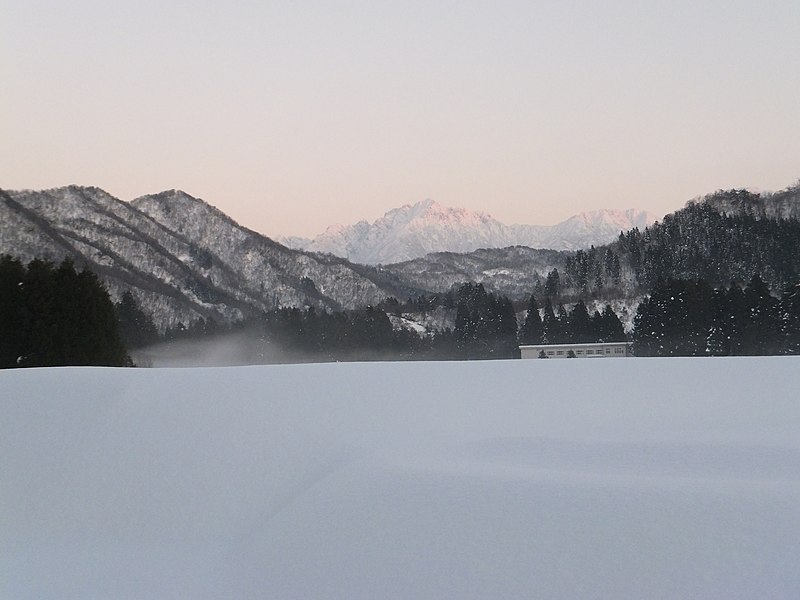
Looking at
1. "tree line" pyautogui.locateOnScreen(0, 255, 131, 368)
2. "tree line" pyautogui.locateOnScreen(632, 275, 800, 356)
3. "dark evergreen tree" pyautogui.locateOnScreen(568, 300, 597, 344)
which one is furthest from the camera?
"dark evergreen tree" pyautogui.locateOnScreen(568, 300, 597, 344)

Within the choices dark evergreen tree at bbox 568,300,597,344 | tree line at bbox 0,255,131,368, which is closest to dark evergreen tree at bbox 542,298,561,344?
dark evergreen tree at bbox 568,300,597,344

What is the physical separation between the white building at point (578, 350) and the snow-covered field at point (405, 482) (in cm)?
4018

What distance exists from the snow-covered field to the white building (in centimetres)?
4018

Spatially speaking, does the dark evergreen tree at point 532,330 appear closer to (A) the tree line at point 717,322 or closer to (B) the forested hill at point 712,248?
(A) the tree line at point 717,322

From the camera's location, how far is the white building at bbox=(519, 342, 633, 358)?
45.6 m

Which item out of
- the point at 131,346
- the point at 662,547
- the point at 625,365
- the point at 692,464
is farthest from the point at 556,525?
the point at 131,346

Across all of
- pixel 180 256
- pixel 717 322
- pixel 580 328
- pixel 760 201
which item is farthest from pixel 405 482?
pixel 180 256

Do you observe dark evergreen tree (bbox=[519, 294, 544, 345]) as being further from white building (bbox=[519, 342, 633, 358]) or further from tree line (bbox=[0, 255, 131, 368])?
tree line (bbox=[0, 255, 131, 368])

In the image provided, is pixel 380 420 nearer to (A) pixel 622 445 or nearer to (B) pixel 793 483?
(A) pixel 622 445

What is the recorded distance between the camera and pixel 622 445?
4855mm

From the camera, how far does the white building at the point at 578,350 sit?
45.6 m

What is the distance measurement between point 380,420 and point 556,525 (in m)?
2.21

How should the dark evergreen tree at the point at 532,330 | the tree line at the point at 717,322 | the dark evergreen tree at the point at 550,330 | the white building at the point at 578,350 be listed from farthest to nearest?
the dark evergreen tree at the point at 532,330 → the dark evergreen tree at the point at 550,330 → the white building at the point at 578,350 → the tree line at the point at 717,322

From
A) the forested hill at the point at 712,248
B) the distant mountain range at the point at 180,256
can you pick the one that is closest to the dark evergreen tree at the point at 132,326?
the distant mountain range at the point at 180,256
